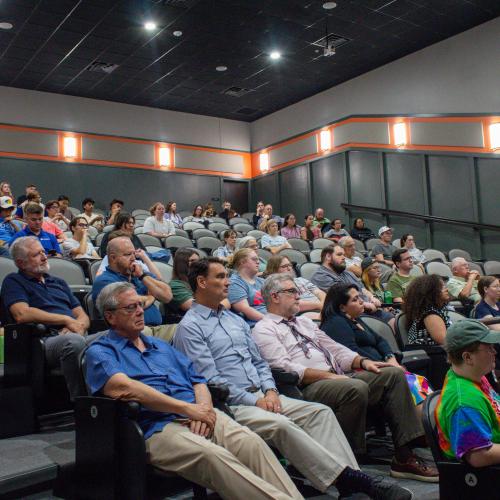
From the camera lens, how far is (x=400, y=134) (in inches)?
388

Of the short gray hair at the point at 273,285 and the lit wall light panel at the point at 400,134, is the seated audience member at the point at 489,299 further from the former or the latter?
the lit wall light panel at the point at 400,134

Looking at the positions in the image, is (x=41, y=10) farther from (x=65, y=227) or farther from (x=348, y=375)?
(x=348, y=375)

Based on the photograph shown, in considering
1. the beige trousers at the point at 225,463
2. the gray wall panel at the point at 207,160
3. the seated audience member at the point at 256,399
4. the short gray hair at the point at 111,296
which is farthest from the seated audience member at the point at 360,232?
the beige trousers at the point at 225,463

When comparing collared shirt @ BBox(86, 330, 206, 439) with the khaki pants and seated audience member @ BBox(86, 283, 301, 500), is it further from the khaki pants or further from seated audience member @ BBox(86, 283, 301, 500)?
the khaki pants

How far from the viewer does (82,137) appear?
10930mm

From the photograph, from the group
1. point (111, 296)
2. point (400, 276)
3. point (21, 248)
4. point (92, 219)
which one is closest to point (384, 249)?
point (400, 276)

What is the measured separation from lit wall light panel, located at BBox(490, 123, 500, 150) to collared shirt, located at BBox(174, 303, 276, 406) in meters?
7.29

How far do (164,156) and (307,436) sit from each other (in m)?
10.3

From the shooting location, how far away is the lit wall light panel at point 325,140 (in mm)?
11101

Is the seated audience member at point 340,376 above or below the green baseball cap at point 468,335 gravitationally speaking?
below

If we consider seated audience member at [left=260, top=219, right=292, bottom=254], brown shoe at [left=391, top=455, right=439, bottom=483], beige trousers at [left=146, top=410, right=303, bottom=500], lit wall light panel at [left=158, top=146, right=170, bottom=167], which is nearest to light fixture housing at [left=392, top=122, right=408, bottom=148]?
seated audience member at [left=260, top=219, right=292, bottom=254]

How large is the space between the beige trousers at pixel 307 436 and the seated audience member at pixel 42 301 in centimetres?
88

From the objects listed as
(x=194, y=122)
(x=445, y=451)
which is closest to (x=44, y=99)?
(x=194, y=122)

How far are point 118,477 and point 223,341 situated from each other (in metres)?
0.80
